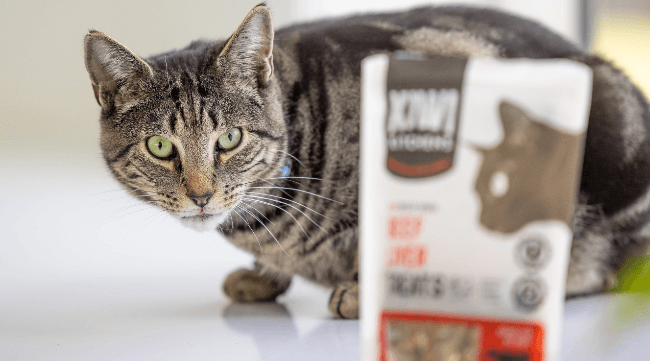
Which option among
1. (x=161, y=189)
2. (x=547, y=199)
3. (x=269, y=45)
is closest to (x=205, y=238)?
(x=161, y=189)

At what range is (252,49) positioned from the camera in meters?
0.94

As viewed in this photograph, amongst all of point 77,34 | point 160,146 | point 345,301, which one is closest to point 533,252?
point 345,301

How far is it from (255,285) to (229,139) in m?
0.35

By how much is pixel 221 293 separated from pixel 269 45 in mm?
543

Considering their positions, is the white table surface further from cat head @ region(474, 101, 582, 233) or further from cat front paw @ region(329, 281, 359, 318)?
cat head @ region(474, 101, 582, 233)

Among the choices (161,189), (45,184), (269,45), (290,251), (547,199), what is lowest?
(45,184)

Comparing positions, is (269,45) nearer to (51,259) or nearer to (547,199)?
(547,199)

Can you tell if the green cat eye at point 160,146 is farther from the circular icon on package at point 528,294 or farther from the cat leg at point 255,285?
the circular icon on package at point 528,294

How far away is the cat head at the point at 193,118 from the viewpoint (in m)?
0.90

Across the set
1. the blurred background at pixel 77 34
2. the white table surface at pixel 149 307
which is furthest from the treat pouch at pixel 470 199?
the blurred background at pixel 77 34

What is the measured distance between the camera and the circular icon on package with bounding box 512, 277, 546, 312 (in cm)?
56

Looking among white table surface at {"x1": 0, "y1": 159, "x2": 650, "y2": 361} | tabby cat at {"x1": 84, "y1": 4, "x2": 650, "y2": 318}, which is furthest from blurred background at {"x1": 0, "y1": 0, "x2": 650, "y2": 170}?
tabby cat at {"x1": 84, "y1": 4, "x2": 650, "y2": 318}

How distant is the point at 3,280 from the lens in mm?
1233

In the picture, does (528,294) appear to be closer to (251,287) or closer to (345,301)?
(345,301)
